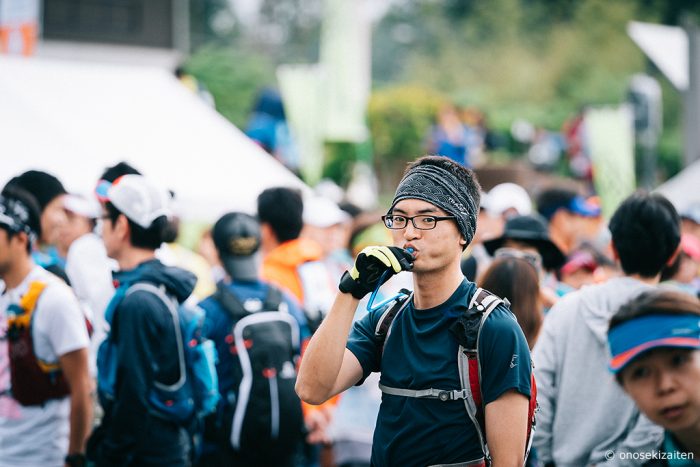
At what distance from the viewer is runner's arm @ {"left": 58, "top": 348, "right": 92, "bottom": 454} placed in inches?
181

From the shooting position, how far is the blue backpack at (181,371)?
4.56m

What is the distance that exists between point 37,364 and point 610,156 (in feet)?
33.1

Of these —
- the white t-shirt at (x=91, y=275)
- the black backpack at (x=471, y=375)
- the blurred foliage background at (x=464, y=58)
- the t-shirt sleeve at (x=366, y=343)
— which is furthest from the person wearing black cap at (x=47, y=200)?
the blurred foliage background at (x=464, y=58)

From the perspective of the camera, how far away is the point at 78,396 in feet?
15.0

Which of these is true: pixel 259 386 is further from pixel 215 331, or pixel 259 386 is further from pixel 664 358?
pixel 664 358

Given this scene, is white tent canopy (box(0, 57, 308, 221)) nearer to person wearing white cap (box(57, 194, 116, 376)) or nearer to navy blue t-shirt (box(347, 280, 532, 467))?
person wearing white cap (box(57, 194, 116, 376))

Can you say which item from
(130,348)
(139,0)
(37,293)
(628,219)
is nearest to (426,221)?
(628,219)

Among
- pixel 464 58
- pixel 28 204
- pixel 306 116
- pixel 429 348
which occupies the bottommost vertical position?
pixel 429 348

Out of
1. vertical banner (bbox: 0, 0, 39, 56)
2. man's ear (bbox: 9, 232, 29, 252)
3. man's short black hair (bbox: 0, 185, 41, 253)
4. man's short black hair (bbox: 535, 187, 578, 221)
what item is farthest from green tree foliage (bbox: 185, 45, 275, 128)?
man's ear (bbox: 9, 232, 29, 252)

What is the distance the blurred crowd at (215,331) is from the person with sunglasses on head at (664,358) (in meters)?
0.17

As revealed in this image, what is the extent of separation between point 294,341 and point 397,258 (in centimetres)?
258

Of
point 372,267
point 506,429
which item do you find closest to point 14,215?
point 372,267

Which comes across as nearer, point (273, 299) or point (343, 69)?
point (273, 299)

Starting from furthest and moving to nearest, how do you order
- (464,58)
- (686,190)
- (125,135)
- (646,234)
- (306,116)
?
(464,58) → (306,116) → (686,190) → (125,135) → (646,234)
